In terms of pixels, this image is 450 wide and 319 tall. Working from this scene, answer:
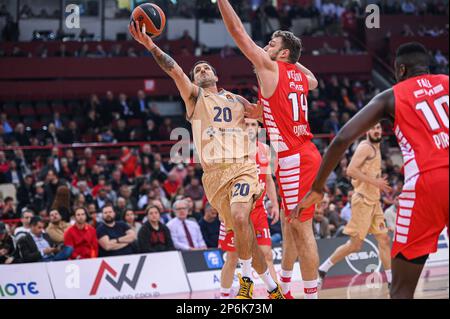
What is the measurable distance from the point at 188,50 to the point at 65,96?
4.40 meters

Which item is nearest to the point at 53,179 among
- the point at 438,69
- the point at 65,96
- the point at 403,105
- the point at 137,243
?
the point at 137,243

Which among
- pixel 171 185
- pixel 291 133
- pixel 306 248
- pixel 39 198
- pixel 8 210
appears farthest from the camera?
pixel 171 185

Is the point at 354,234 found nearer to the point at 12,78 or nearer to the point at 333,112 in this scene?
the point at 333,112

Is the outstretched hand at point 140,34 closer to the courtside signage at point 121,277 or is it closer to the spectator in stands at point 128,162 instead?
the courtside signage at point 121,277

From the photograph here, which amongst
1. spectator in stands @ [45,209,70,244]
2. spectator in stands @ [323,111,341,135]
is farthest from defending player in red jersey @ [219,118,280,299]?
spectator in stands @ [323,111,341,135]

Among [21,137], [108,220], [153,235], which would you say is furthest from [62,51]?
[153,235]

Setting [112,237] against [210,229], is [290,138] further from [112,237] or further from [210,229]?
[210,229]

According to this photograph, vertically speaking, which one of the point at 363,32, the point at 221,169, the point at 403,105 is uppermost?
the point at 363,32

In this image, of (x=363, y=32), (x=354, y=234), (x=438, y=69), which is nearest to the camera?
(x=354, y=234)

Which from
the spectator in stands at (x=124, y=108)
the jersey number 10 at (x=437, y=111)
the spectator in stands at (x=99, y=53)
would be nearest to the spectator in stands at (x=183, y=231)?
the spectator in stands at (x=124, y=108)

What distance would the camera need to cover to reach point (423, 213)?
4.78 meters

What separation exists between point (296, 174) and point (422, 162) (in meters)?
2.56

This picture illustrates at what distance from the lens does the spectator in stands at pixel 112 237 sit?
12141mm

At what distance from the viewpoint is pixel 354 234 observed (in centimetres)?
1136
